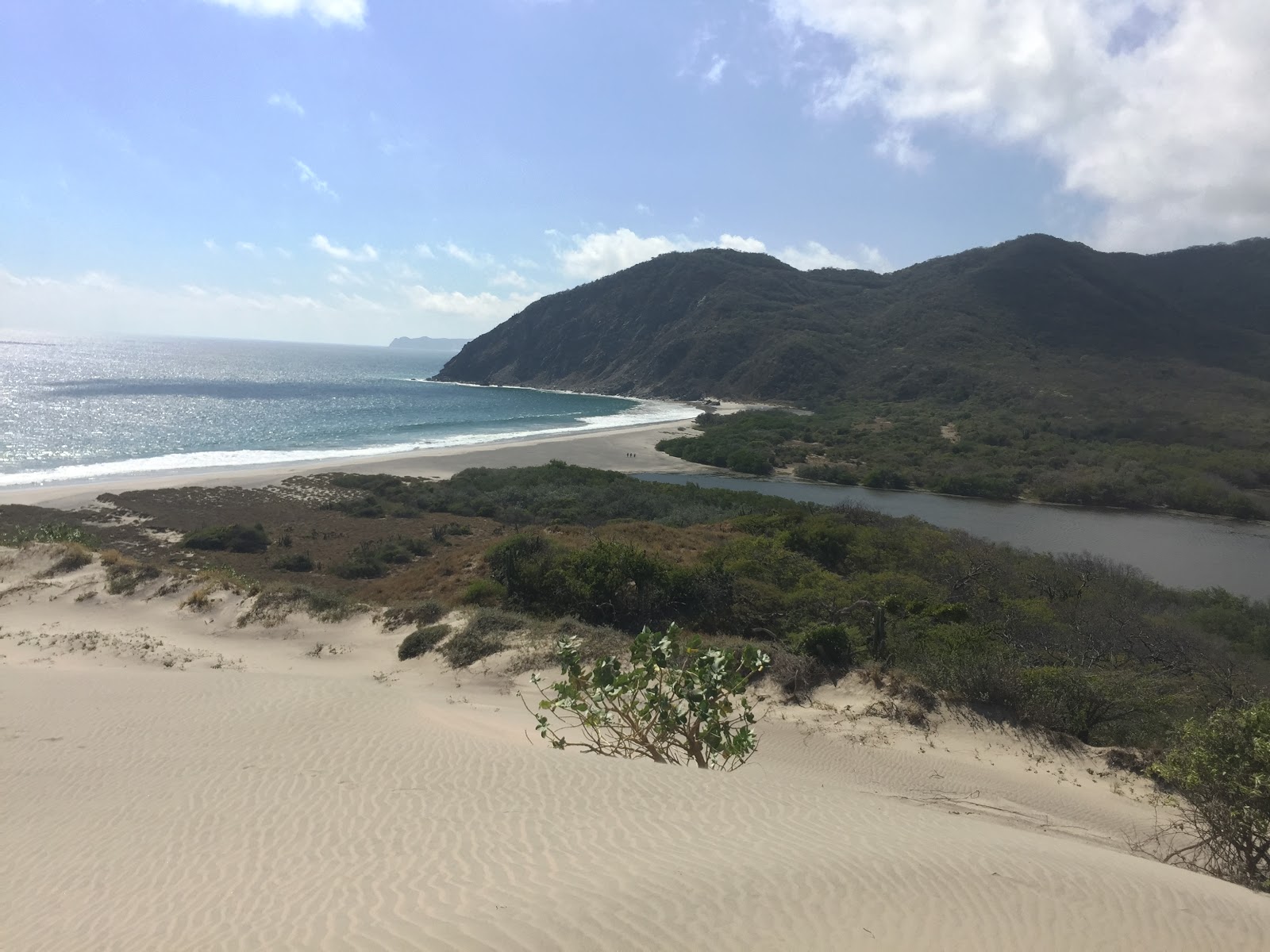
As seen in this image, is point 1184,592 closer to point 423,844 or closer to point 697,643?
point 697,643

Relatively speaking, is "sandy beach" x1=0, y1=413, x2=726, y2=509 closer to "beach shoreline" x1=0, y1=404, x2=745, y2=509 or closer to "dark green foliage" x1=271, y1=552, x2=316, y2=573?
"beach shoreline" x1=0, y1=404, x2=745, y2=509

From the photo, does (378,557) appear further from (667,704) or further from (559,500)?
(667,704)

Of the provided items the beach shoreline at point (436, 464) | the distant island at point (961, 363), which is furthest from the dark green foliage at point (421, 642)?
the distant island at point (961, 363)

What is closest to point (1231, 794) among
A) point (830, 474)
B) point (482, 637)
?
point (482, 637)

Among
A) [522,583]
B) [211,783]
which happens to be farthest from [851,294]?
[211,783]

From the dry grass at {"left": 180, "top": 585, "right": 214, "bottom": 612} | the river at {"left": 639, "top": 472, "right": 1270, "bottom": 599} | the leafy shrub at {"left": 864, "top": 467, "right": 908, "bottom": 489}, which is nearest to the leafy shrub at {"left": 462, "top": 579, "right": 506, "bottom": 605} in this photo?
the dry grass at {"left": 180, "top": 585, "right": 214, "bottom": 612}

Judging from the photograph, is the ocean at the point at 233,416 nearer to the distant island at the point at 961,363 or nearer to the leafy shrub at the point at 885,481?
the distant island at the point at 961,363
